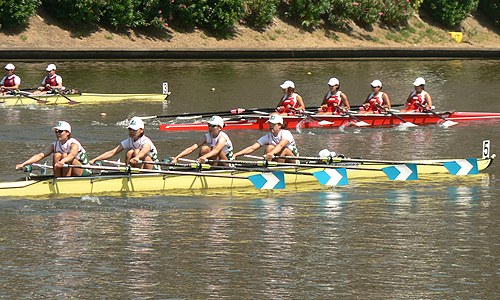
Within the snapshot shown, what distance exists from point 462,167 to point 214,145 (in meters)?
5.62

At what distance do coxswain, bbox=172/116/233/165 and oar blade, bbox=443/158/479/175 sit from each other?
496cm

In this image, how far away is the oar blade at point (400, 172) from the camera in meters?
14.6

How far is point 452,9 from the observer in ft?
162

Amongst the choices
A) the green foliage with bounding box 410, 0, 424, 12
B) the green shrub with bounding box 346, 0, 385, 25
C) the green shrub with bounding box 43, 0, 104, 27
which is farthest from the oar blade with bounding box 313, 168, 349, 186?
the green foliage with bounding box 410, 0, 424, 12

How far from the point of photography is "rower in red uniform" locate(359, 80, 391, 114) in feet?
72.7

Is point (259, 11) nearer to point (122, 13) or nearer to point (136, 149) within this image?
point (122, 13)

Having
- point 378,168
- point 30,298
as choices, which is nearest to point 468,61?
point 378,168

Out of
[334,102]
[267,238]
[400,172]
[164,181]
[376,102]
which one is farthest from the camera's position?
[376,102]

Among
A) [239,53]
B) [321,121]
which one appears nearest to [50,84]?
[321,121]

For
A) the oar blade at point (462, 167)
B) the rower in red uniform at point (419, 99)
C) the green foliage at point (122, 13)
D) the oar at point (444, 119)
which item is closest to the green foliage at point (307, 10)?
the green foliage at point (122, 13)

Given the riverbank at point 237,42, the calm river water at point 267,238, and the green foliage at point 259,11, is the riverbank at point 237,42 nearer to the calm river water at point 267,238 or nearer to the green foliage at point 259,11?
the green foliage at point 259,11

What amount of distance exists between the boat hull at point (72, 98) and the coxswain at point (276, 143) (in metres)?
12.7

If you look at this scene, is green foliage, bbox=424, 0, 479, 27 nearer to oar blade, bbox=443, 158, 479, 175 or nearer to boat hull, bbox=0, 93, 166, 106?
boat hull, bbox=0, 93, 166, 106

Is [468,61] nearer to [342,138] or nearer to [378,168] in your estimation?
[342,138]
